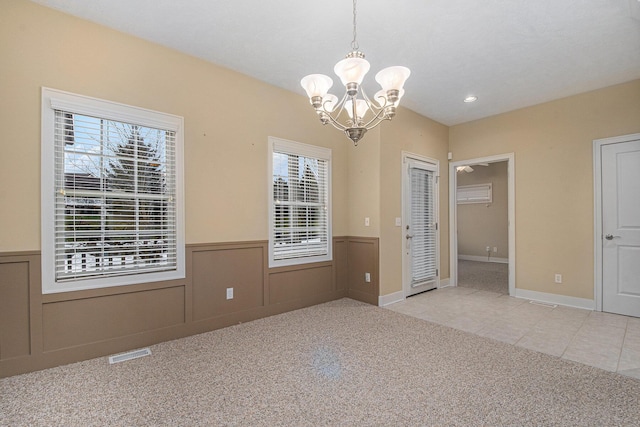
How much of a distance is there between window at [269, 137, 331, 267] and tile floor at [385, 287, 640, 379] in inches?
55.9

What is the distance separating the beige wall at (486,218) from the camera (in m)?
7.81

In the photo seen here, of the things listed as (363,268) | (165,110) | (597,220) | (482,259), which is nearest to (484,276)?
(482,259)

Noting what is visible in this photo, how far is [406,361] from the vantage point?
99.2 inches

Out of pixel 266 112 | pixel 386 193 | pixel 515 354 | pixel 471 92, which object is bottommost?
pixel 515 354

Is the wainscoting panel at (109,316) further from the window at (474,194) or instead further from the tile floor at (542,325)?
the window at (474,194)

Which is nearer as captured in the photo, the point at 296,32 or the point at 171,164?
the point at 296,32

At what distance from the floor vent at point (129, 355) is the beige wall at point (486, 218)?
26.4ft

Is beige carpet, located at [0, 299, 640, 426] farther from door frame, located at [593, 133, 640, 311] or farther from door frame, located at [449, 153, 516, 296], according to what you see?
door frame, located at [449, 153, 516, 296]

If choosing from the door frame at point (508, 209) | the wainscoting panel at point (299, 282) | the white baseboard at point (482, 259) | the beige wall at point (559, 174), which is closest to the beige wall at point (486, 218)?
the white baseboard at point (482, 259)

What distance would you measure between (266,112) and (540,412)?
3639 millimetres

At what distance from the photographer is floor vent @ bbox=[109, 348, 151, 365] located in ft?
8.30

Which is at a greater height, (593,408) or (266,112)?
(266,112)

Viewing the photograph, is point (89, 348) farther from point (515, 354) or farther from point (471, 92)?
point (471, 92)

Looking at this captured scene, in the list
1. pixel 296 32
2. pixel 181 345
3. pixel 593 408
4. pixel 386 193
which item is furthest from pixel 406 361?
pixel 296 32
